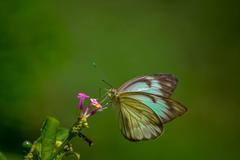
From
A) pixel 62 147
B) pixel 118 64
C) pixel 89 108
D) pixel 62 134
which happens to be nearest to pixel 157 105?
pixel 89 108

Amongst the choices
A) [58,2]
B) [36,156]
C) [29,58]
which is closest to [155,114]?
[36,156]

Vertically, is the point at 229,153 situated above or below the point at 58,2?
below

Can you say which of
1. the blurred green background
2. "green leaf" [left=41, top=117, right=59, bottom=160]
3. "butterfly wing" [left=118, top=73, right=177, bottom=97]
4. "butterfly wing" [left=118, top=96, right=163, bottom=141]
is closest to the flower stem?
"green leaf" [left=41, top=117, right=59, bottom=160]

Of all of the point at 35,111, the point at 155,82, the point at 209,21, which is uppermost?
the point at 209,21

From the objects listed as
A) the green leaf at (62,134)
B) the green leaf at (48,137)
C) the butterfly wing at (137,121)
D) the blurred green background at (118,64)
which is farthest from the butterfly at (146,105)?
the blurred green background at (118,64)

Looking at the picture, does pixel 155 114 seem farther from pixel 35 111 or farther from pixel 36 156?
pixel 35 111

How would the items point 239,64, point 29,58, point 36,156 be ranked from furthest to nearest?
point 239,64, point 29,58, point 36,156

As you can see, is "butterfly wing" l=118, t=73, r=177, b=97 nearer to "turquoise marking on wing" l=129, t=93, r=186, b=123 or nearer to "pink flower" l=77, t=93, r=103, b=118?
"turquoise marking on wing" l=129, t=93, r=186, b=123
